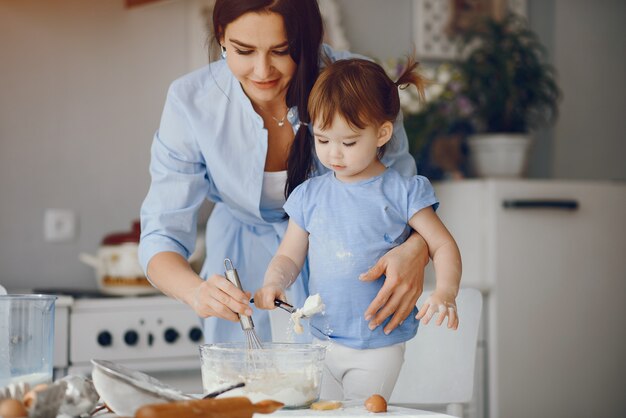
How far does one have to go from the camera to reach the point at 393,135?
1.55m

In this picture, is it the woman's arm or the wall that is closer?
the woman's arm

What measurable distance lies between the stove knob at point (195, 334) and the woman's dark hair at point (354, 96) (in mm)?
1222

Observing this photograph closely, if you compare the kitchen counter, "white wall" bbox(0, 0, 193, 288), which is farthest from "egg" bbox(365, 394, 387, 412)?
"white wall" bbox(0, 0, 193, 288)

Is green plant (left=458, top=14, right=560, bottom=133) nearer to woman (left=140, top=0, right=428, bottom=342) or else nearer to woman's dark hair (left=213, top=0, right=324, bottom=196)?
woman (left=140, top=0, right=428, bottom=342)

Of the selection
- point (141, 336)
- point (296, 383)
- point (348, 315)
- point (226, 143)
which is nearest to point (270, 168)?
point (226, 143)

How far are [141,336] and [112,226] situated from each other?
22.7 inches

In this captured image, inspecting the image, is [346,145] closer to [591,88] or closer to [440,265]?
[440,265]

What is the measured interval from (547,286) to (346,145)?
1681mm

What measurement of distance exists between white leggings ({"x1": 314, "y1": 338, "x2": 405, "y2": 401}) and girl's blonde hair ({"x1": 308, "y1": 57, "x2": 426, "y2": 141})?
35cm

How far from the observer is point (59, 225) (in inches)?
111

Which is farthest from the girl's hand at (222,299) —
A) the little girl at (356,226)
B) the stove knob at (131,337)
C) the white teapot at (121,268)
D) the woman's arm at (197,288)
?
the white teapot at (121,268)

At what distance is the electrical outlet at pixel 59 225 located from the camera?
111 inches

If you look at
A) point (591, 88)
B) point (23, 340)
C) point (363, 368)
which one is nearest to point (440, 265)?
point (363, 368)

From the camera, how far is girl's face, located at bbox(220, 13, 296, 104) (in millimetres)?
1410
